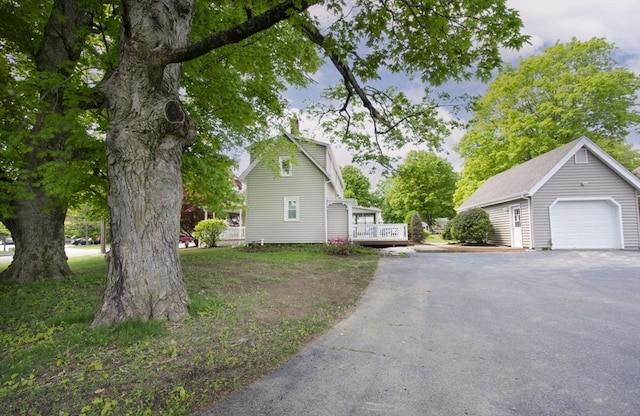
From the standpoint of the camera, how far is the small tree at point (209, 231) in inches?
785

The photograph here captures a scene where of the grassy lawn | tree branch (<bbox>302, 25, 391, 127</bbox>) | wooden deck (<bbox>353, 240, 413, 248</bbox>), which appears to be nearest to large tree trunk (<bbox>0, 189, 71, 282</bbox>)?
the grassy lawn

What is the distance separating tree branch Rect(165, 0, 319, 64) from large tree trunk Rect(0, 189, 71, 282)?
229 inches

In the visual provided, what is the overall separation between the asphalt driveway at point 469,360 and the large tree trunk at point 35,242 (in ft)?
25.2

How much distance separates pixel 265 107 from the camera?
10.1 meters

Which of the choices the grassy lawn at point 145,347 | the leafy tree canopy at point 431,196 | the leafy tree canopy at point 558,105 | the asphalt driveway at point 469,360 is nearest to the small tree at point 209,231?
the grassy lawn at point 145,347

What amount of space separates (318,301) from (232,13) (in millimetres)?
6884

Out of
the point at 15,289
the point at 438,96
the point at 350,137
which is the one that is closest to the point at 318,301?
the point at 350,137

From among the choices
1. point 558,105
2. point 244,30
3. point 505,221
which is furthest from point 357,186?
point 244,30

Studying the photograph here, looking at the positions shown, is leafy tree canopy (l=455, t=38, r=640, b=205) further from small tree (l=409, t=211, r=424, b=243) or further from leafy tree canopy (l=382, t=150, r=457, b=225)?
leafy tree canopy (l=382, t=150, r=457, b=225)

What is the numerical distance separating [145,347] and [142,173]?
89.5 inches

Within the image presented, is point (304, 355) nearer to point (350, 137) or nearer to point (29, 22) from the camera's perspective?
point (350, 137)

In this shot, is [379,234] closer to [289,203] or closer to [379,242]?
[379,242]

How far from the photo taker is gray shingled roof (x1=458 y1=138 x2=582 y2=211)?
49.5 ft

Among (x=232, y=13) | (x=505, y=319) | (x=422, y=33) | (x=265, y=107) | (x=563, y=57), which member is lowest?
(x=505, y=319)
